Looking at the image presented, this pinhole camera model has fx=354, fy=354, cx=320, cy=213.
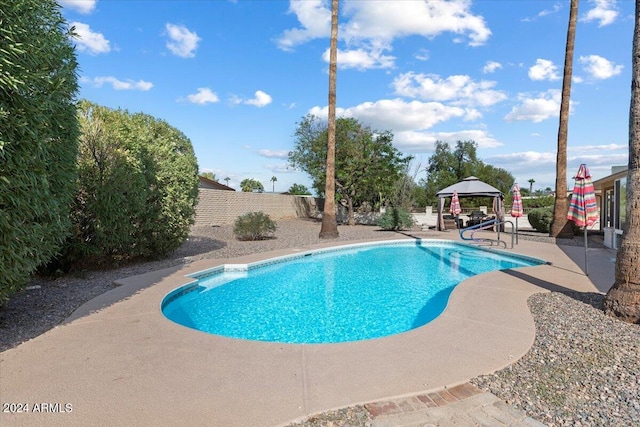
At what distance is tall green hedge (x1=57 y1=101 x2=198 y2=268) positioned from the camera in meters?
7.52

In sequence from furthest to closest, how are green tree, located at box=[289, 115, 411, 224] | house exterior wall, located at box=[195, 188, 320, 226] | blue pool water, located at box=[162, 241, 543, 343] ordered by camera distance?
green tree, located at box=[289, 115, 411, 224], house exterior wall, located at box=[195, 188, 320, 226], blue pool water, located at box=[162, 241, 543, 343]

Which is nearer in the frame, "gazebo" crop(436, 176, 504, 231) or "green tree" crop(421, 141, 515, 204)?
"gazebo" crop(436, 176, 504, 231)

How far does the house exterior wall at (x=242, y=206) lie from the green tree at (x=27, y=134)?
1164 centimetres

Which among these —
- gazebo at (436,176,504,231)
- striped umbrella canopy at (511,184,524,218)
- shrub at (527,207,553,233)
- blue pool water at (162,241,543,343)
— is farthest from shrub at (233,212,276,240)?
shrub at (527,207,553,233)

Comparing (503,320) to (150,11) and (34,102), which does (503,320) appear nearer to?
(34,102)

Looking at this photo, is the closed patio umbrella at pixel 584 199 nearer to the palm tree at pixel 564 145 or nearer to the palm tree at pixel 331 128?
the palm tree at pixel 564 145

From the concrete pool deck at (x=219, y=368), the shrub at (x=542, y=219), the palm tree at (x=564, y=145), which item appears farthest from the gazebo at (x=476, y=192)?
the concrete pool deck at (x=219, y=368)

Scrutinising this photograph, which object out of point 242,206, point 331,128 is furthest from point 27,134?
point 242,206

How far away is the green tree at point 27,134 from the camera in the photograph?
10.9 feet

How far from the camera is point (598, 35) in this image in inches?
389

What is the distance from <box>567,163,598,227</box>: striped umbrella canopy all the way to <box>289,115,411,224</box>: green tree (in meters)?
14.6

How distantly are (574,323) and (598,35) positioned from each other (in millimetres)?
9509

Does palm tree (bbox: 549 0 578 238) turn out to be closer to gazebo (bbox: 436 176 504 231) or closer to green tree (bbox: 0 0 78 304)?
gazebo (bbox: 436 176 504 231)

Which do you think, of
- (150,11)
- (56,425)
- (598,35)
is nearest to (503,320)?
(56,425)
